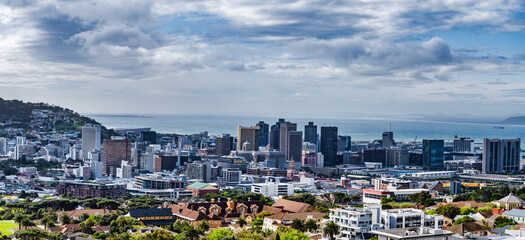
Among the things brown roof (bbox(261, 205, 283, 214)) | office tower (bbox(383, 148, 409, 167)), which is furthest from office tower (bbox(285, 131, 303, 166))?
brown roof (bbox(261, 205, 283, 214))

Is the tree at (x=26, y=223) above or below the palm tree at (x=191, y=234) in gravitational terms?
below

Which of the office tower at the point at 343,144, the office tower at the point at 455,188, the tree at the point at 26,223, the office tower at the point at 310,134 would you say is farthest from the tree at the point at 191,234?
the office tower at the point at 310,134

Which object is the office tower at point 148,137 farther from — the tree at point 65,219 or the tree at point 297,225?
the tree at point 297,225

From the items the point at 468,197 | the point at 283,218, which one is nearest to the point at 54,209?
the point at 283,218

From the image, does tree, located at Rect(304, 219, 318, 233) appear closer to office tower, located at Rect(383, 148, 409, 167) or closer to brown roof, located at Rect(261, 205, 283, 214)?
brown roof, located at Rect(261, 205, 283, 214)

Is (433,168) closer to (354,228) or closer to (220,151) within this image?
(220,151)

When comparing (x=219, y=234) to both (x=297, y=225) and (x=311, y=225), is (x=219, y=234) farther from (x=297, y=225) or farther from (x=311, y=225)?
(x=311, y=225)

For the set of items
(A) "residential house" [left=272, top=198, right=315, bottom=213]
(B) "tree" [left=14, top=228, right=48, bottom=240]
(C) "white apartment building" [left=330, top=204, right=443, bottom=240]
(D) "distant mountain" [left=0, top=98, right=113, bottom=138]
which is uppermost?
(D) "distant mountain" [left=0, top=98, right=113, bottom=138]
